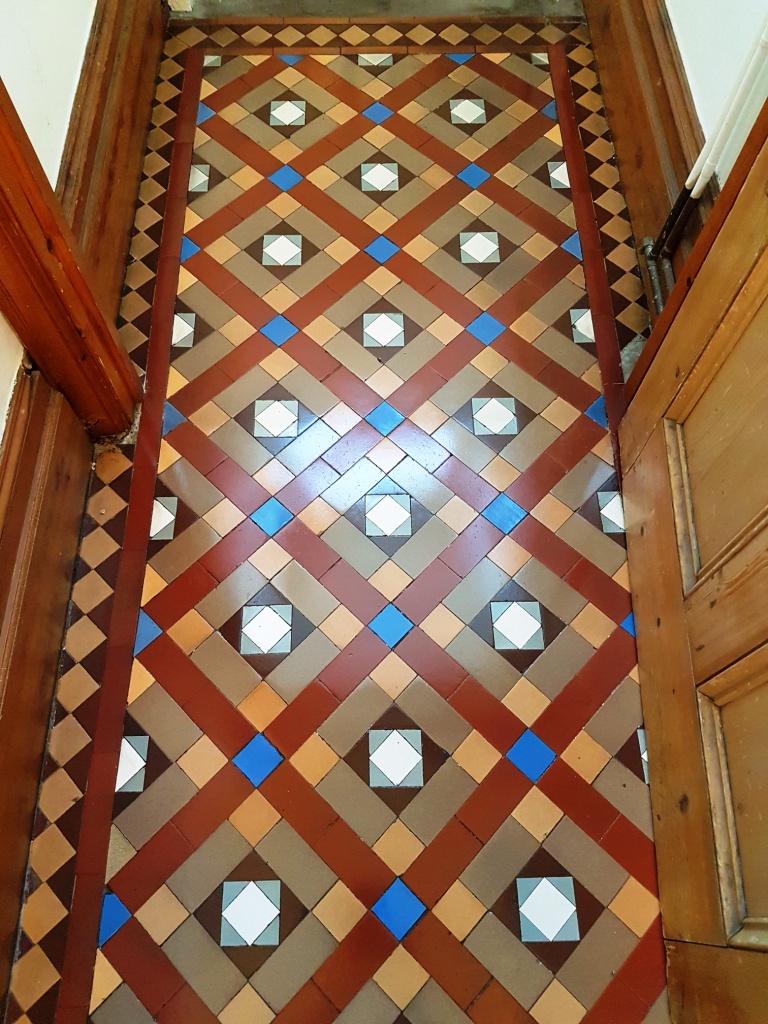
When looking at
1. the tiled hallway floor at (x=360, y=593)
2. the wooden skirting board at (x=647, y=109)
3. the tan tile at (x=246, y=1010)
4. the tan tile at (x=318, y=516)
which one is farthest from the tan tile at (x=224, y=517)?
the wooden skirting board at (x=647, y=109)

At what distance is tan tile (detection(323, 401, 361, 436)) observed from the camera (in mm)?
2281

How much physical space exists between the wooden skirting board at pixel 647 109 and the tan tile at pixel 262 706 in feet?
5.39

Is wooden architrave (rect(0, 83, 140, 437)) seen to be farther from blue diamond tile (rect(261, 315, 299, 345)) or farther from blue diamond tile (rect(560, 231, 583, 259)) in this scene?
blue diamond tile (rect(560, 231, 583, 259))

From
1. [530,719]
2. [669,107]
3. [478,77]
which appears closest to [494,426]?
[530,719]

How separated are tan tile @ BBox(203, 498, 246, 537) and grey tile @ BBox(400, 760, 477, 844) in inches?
33.3

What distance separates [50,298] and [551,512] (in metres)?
1.36

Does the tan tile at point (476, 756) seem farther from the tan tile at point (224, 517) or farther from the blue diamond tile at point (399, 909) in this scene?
the tan tile at point (224, 517)

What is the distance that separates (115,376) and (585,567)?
1357 millimetres

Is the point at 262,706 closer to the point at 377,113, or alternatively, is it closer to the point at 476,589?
the point at 476,589

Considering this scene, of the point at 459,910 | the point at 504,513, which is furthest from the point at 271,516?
the point at 459,910

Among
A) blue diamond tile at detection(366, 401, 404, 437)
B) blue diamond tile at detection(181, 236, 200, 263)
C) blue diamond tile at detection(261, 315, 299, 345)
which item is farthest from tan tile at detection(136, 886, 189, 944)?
blue diamond tile at detection(181, 236, 200, 263)

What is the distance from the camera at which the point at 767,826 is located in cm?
131

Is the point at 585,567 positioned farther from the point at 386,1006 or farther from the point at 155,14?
the point at 155,14

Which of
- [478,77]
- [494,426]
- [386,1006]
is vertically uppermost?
[478,77]
